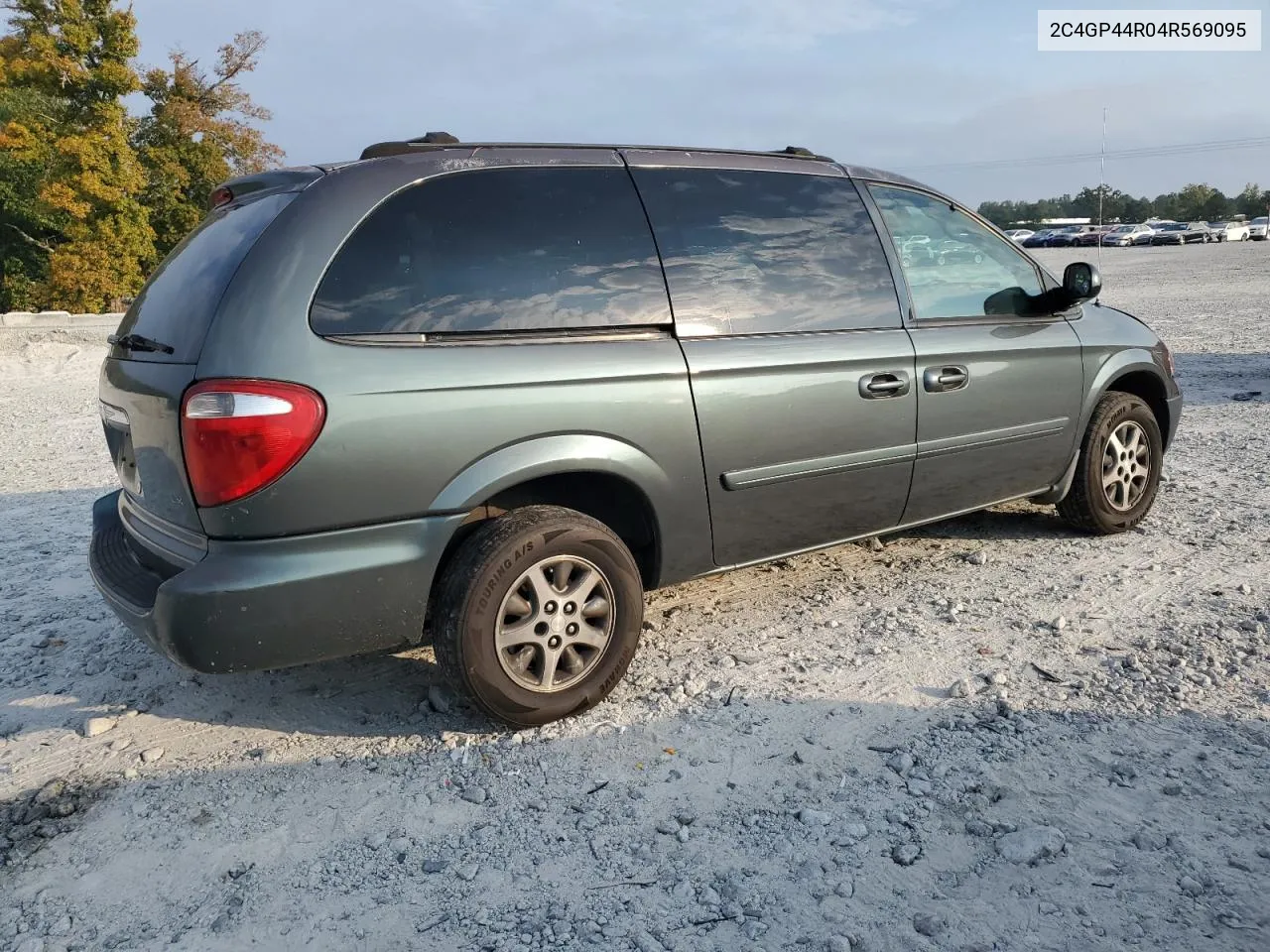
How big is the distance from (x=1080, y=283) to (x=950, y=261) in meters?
0.74

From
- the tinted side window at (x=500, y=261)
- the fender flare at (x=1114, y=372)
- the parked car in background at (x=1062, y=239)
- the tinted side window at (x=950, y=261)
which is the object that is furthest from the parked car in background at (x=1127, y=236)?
the tinted side window at (x=500, y=261)

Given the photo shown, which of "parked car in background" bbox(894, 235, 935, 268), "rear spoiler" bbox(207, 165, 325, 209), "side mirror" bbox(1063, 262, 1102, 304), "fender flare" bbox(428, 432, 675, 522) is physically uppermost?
"rear spoiler" bbox(207, 165, 325, 209)

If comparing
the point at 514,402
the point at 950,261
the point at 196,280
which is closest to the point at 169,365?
the point at 196,280

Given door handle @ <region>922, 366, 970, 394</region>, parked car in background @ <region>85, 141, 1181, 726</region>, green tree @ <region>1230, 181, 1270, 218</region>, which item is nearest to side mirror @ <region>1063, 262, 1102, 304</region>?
parked car in background @ <region>85, 141, 1181, 726</region>

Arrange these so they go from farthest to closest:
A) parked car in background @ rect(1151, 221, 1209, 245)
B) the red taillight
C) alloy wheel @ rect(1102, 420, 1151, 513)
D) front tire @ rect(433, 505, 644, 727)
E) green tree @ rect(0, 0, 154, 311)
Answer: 1. parked car in background @ rect(1151, 221, 1209, 245)
2. green tree @ rect(0, 0, 154, 311)
3. alloy wheel @ rect(1102, 420, 1151, 513)
4. front tire @ rect(433, 505, 644, 727)
5. the red taillight

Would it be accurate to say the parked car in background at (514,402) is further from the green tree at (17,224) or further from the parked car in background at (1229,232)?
the parked car in background at (1229,232)

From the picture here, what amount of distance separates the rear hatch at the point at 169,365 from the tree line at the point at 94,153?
22.3 meters

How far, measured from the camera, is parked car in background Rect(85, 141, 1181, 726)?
9.23 ft

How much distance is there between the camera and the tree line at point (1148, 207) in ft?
278

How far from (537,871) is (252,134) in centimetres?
3081

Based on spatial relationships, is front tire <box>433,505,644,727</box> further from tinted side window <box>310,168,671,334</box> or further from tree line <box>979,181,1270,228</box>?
tree line <box>979,181,1270,228</box>

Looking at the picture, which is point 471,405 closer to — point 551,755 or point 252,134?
point 551,755

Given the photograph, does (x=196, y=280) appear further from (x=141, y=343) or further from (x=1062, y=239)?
(x=1062, y=239)

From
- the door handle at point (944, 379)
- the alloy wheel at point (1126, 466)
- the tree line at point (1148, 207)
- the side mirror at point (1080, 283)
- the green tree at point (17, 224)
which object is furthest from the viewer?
the tree line at point (1148, 207)
